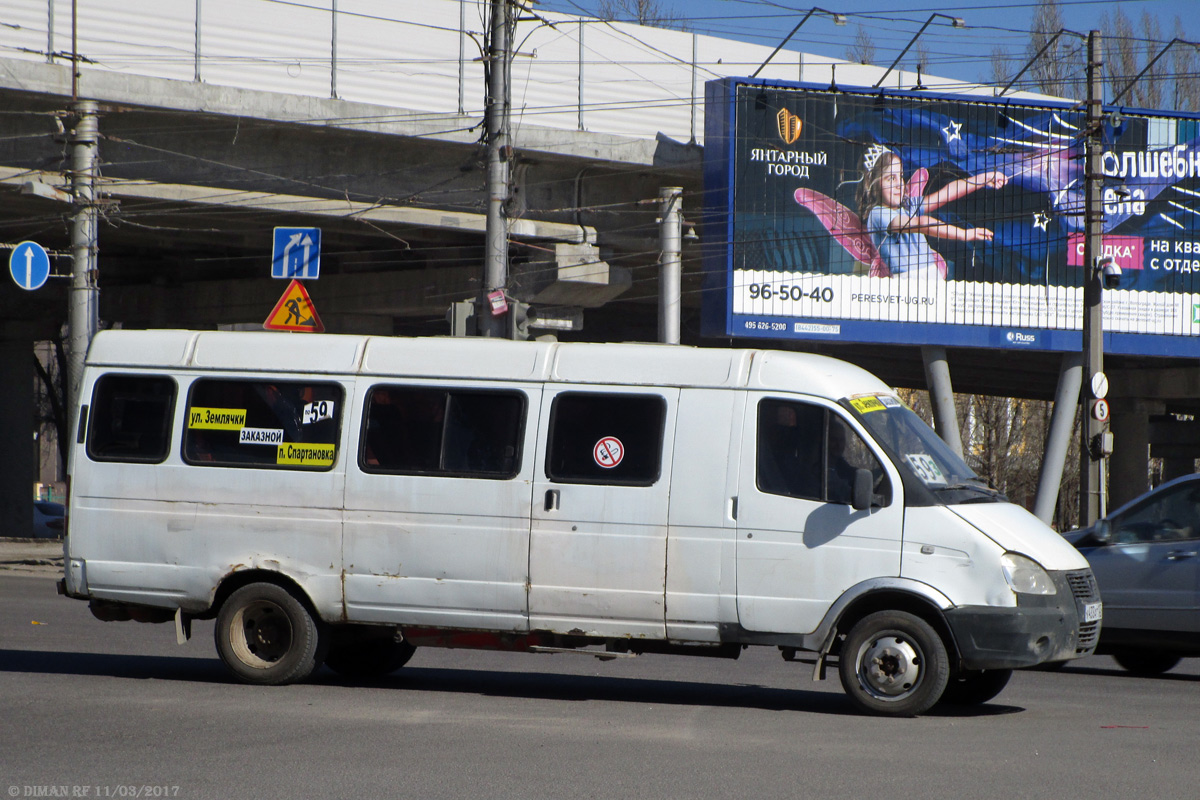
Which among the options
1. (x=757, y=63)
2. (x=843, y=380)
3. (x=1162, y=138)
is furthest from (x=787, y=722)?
(x=1162, y=138)

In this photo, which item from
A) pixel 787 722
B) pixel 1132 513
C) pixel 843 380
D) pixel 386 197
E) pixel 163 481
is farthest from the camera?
pixel 386 197

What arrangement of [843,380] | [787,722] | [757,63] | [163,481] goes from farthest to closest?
[757,63] → [163,481] → [843,380] → [787,722]

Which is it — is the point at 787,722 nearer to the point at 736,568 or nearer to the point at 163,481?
the point at 736,568

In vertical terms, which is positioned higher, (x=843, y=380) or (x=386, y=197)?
(x=386, y=197)

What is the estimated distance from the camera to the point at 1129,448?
128 feet

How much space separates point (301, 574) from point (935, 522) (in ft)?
13.4

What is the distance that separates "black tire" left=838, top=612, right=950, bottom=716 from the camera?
833cm

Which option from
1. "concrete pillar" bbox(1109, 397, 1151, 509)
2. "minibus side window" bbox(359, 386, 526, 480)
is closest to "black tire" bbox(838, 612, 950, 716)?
"minibus side window" bbox(359, 386, 526, 480)

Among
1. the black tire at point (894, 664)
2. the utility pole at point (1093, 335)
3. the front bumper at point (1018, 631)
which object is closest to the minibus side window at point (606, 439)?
the black tire at point (894, 664)

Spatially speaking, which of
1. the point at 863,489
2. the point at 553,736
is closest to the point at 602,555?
the point at 553,736

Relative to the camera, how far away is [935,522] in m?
8.39

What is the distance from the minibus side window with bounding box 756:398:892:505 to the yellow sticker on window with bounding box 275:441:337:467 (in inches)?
111

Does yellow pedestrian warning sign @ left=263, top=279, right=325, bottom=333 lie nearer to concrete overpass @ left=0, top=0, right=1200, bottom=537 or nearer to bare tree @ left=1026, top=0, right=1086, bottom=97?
concrete overpass @ left=0, top=0, right=1200, bottom=537

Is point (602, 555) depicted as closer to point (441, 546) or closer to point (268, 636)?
point (441, 546)
